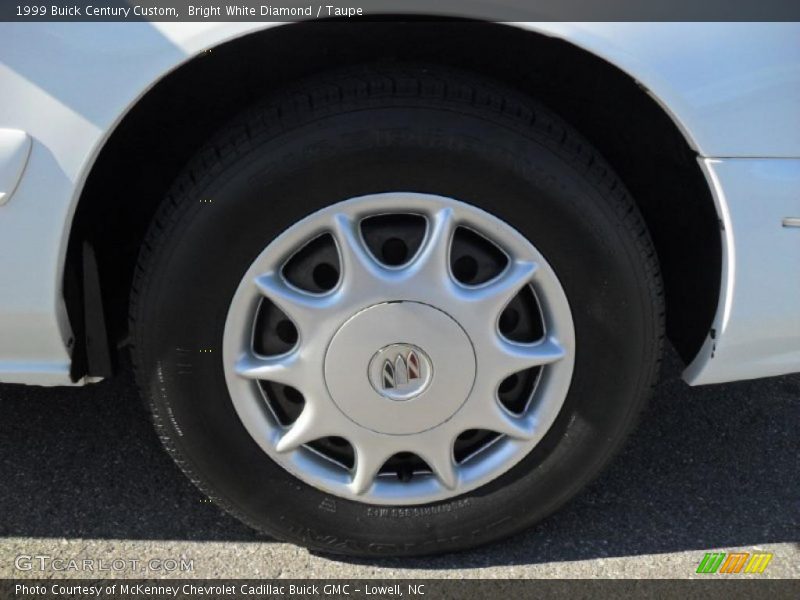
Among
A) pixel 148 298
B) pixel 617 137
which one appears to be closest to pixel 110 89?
pixel 148 298

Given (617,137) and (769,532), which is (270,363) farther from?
Answer: (769,532)

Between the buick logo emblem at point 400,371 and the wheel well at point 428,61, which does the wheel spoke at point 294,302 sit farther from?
the wheel well at point 428,61

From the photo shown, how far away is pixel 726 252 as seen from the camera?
1.53m

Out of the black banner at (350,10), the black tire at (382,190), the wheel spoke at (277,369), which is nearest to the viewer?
the black banner at (350,10)

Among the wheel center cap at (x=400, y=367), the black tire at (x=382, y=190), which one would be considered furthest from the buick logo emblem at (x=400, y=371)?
the black tire at (x=382, y=190)

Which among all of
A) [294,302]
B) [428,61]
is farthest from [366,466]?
[428,61]

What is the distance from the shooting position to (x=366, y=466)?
Result: 1.67 meters

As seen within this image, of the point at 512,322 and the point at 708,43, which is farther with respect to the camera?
the point at 512,322

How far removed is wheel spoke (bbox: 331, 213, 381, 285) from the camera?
1.52m

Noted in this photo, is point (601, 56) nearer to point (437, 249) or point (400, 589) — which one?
point (437, 249)

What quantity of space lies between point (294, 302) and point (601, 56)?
2.29 feet

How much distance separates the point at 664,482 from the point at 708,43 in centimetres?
107

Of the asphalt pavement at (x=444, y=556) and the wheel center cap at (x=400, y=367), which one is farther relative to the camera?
the asphalt pavement at (x=444, y=556)

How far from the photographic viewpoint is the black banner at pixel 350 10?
4.46 feet
